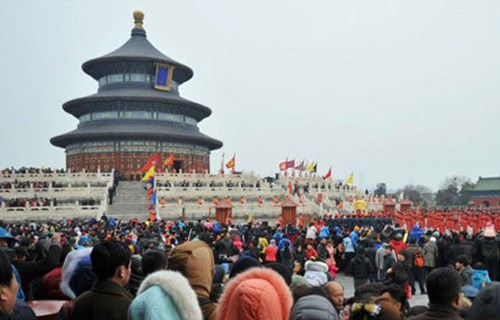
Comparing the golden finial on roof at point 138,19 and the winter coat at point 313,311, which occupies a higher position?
the golden finial on roof at point 138,19

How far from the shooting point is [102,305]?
3.74 meters

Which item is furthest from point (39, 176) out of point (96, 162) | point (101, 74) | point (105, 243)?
point (105, 243)

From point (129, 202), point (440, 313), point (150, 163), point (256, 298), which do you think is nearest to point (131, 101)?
point (150, 163)

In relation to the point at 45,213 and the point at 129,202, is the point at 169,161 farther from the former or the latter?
the point at 45,213

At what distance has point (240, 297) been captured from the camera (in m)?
3.25

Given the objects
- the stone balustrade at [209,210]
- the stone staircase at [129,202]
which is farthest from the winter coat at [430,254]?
the stone staircase at [129,202]

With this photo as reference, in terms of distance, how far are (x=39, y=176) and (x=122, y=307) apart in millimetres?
36865

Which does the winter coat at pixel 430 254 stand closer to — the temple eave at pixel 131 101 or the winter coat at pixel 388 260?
the winter coat at pixel 388 260

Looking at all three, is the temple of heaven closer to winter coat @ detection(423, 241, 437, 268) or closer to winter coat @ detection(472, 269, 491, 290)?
winter coat @ detection(423, 241, 437, 268)

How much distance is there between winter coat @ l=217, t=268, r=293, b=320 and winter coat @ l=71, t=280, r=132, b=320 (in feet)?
2.51

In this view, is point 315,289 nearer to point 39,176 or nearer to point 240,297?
point 240,297

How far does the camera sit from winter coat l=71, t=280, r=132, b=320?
371 cm

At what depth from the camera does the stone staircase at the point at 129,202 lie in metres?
32.9

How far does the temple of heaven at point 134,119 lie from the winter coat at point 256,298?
4285 centimetres
